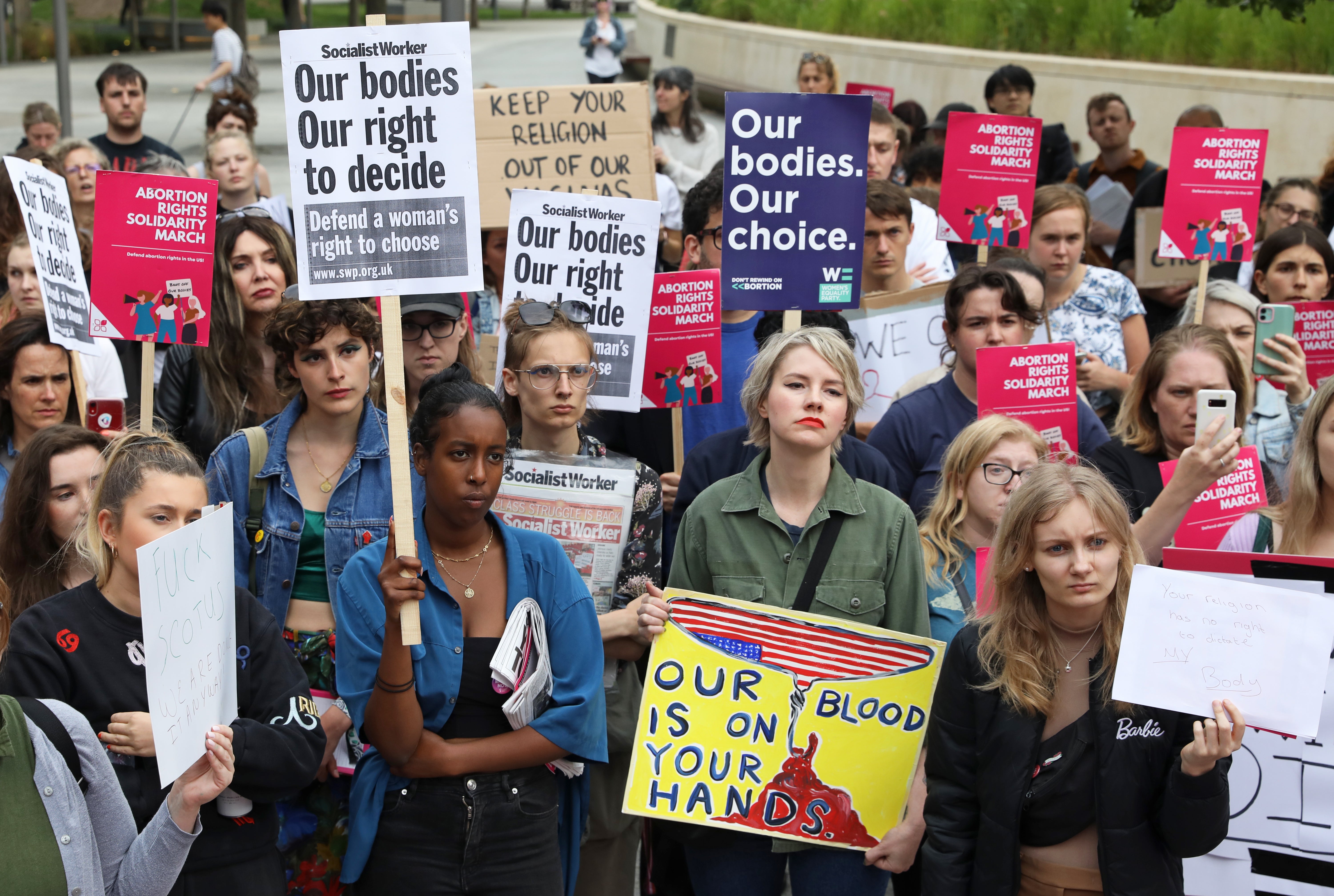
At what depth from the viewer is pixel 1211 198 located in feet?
21.6

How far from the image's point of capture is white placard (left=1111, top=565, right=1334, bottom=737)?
3.11 m

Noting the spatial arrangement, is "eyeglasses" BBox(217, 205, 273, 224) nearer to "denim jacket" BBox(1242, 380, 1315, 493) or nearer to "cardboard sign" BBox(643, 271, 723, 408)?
"cardboard sign" BBox(643, 271, 723, 408)

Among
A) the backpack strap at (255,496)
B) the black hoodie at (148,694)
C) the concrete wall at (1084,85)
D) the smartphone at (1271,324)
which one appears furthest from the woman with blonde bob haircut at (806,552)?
the concrete wall at (1084,85)

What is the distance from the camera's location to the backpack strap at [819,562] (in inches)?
155

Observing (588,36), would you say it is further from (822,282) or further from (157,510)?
(157,510)

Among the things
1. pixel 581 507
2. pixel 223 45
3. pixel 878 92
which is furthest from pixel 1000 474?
pixel 223 45

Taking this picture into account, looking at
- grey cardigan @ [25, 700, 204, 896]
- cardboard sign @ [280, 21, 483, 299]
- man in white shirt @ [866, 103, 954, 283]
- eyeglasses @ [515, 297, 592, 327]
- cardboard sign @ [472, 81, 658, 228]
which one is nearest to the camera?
grey cardigan @ [25, 700, 204, 896]

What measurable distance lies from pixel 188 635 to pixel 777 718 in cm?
168

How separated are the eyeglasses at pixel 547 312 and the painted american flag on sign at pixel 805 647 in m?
1.24

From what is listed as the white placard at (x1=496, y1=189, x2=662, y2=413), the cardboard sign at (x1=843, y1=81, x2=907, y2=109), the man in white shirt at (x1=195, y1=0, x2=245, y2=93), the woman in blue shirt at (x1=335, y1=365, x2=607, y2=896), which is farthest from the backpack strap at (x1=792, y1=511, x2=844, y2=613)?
the man in white shirt at (x1=195, y1=0, x2=245, y2=93)

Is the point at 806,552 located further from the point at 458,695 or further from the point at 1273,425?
the point at 1273,425

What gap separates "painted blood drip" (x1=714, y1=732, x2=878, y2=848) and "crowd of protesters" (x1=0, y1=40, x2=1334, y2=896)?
0.08 meters

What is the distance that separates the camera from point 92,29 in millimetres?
34000

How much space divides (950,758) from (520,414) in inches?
77.8
